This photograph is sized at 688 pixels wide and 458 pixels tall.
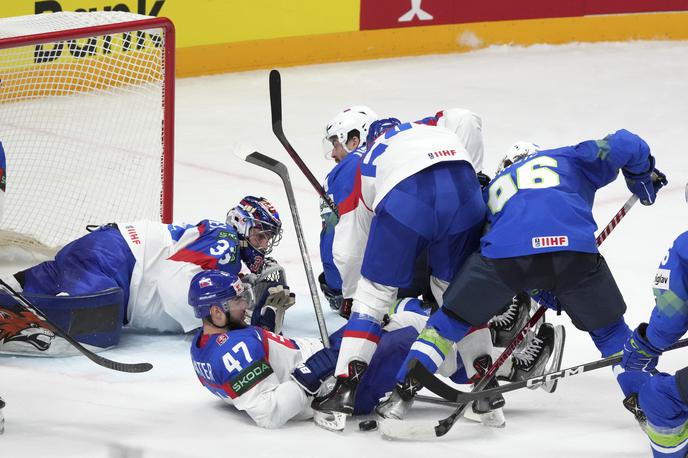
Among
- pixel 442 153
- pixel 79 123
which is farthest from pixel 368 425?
pixel 79 123

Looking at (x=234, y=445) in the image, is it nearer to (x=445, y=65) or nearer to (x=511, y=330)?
(x=511, y=330)

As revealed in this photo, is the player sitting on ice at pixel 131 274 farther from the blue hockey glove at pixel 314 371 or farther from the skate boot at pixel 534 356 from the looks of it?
the skate boot at pixel 534 356

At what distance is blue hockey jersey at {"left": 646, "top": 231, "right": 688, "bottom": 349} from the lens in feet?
10.8

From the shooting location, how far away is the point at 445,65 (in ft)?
31.4

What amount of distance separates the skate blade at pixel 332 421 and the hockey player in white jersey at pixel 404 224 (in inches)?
0.8

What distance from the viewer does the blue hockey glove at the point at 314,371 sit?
3.91 m

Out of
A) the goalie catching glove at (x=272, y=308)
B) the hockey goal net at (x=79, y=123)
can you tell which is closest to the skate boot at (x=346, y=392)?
the goalie catching glove at (x=272, y=308)

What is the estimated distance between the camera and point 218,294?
155 inches

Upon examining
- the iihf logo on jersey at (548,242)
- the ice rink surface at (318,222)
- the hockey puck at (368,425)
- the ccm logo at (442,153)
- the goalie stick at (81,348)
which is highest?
the ccm logo at (442,153)

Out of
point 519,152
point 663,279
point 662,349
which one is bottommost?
point 662,349

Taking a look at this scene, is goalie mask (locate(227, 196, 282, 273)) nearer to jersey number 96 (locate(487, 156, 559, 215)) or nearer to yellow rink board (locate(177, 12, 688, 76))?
jersey number 96 (locate(487, 156, 559, 215))

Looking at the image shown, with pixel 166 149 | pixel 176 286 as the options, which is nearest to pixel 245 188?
pixel 166 149

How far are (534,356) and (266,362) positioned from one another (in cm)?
96

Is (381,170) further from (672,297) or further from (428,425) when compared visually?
(672,297)
